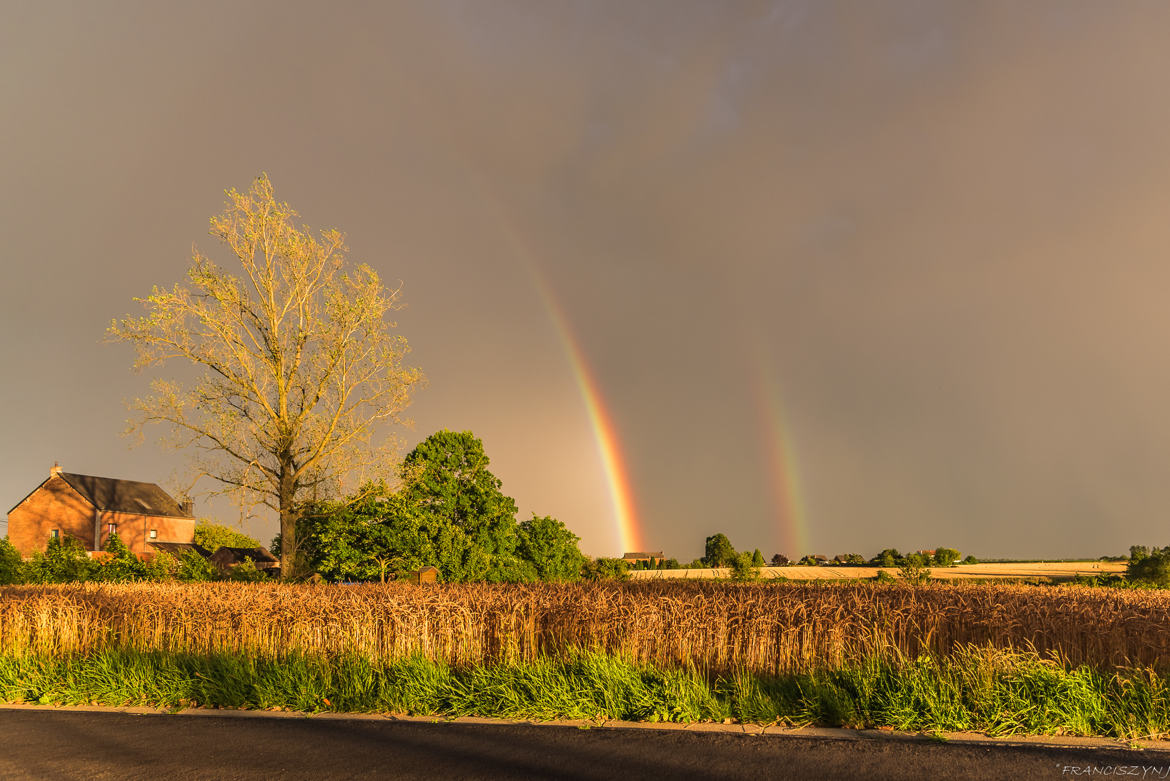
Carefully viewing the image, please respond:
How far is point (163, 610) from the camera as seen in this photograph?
15.6m

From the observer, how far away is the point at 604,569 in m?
71.0

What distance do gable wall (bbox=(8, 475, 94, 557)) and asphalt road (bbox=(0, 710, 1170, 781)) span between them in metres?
81.4

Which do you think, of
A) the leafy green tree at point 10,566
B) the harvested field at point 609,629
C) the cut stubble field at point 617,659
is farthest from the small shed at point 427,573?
the harvested field at point 609,629

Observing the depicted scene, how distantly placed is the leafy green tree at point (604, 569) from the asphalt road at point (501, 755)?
54.3m

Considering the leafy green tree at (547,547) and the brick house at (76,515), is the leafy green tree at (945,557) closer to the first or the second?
the leafy green tree at (547,547)

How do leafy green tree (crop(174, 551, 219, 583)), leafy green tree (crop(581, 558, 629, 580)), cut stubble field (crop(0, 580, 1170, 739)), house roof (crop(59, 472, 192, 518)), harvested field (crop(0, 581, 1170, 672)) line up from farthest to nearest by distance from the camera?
house roof (crop(59, 472, 192, 518)) < leafy green tree (crop(581, 558, 629, 580)) < leafy green tree (crop(174, 551, 219, 583)) < harvested field (crop(0, 581, 1170, 672)) < cut stubble field (crop(0, 580, 1170, 739))

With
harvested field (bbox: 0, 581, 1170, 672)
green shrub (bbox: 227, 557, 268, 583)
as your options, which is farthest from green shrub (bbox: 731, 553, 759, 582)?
harvested field (bbox: 0, 581, 1170, 672)

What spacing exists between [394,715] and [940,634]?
9725mm

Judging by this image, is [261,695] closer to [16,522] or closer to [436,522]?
[436,522]

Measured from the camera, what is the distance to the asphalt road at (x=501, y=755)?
7828 millimetres

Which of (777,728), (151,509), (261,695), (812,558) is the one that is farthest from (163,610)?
(812,558)

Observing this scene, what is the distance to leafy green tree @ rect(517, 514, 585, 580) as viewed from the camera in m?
53.5

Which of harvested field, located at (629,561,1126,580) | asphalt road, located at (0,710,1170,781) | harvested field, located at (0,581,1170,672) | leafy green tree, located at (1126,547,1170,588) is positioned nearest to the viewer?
asphalt road, located at (0,710,1170,781)

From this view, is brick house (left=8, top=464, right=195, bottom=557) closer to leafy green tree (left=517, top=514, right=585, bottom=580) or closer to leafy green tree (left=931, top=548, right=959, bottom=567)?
leafy green tree (left=517, top=514, right=585, bottom=580)
